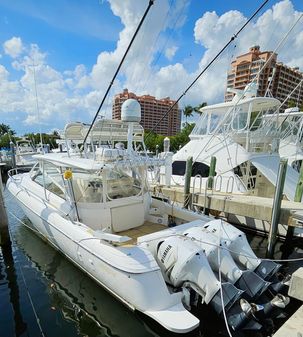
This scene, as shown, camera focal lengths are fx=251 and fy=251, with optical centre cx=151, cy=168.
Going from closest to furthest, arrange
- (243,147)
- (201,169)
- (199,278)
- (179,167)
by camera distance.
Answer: (199,278), (243,147), (201,169), (179,167)

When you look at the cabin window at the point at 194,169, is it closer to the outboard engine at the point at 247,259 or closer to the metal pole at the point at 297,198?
the metal pole at the point at 297,198

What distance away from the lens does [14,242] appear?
8.07m

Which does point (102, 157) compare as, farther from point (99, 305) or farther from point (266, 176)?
point (266, 176)

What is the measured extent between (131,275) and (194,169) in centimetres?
800

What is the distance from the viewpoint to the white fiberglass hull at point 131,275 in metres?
3.81

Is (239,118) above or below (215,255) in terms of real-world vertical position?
above

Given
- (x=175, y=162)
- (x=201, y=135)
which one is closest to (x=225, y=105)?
(x=201, y=135)

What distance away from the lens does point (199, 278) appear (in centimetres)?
403

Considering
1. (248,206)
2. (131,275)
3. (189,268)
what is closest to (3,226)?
(131,275)

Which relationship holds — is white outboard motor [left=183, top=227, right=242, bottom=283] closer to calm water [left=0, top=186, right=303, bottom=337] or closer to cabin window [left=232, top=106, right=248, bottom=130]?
calm water [left=0, top=186, right=303, bottom=337]

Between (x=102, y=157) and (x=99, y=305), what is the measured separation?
298 centimetres

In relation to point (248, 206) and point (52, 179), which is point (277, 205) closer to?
point (248, 206)

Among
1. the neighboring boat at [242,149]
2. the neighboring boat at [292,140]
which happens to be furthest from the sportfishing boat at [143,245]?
the neighboring boat at [292,140]

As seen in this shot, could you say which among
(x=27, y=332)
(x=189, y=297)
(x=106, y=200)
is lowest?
(x=27, y=332)
